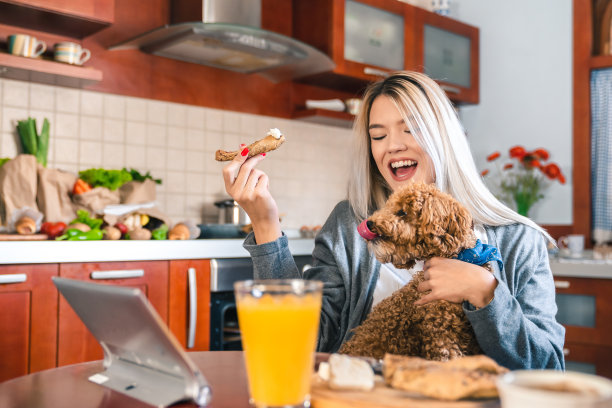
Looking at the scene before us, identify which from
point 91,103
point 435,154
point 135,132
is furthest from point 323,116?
point 435,154

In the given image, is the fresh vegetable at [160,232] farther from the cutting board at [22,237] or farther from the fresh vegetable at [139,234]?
the cutting board at [22,237]

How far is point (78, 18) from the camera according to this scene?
2586mm

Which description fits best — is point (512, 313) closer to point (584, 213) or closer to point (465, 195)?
point (465, 195)

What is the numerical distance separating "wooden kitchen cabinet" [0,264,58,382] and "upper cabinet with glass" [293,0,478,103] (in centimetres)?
200

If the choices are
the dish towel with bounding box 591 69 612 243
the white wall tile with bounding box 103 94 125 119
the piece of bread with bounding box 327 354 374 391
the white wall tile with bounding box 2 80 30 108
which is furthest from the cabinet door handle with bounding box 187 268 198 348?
the dish towel with bounding box 591 69 612 243

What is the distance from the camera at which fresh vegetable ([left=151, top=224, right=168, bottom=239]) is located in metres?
2.50

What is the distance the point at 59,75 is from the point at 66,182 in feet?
1.55

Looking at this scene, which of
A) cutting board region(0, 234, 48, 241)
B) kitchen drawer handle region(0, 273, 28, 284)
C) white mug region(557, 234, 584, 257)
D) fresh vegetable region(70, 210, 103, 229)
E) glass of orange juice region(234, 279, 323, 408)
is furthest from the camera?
white mug region(557, 234, 584, 257)

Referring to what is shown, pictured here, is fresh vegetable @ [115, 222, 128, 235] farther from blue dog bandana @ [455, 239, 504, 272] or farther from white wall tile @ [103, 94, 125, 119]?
blue dog bandana @ [455, 239, 504, 272]

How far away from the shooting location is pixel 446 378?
1.90 feet

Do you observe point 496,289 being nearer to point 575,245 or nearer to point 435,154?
point 435,154

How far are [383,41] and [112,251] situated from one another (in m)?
2.22

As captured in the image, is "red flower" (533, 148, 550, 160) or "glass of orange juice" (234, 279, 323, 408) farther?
"red flower" (533, 148, 550, 160)

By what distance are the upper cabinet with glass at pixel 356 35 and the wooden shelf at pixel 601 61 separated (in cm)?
114
